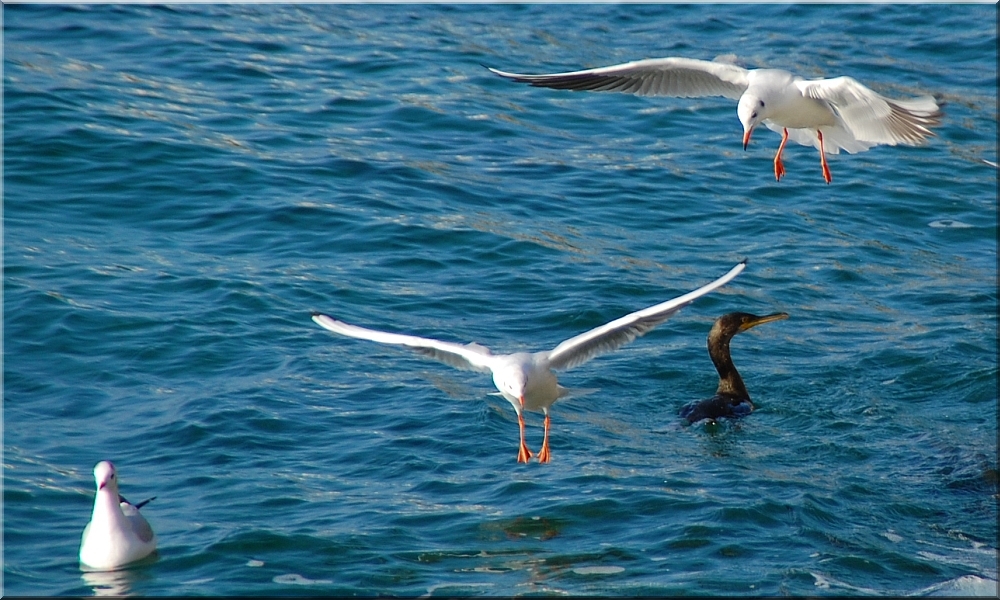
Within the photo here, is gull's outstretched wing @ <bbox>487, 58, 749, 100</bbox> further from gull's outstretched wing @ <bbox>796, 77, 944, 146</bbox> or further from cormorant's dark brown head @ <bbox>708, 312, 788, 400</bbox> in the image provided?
cormorant's dark brown head @ <bbox>708, 312, 788, 400</bbox>

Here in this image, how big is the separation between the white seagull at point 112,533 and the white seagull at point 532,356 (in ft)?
5.09

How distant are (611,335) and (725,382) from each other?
241 cm

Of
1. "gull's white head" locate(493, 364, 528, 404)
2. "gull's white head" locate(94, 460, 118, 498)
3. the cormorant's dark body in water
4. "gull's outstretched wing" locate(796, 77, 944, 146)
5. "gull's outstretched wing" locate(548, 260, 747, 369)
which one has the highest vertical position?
"gull's outstretched wing" locate(796, 77, 944, 146)

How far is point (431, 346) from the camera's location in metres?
7.63

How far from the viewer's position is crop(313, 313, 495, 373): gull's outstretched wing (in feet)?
24.8

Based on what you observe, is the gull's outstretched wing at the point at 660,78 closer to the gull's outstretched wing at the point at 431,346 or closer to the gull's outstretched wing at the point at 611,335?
the gull's outstretched wing at the point at 611,335

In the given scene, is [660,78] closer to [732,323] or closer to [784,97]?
[784,97]

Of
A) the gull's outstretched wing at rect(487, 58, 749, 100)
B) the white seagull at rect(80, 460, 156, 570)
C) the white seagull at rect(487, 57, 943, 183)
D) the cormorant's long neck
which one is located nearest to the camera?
the white seagull at rect(80, 460, 156, 570)

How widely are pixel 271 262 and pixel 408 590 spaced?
5.63 m

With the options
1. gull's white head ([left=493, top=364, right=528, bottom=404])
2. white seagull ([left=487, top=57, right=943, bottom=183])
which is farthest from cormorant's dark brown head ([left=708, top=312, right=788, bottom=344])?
gull's white head ([left=493, top=364, right=528, bottom=404])

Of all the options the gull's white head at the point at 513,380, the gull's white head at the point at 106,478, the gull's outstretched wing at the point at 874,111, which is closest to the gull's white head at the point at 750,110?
the gull's outstretched wing at the point at 874,111

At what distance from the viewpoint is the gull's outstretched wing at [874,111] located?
26.3ft

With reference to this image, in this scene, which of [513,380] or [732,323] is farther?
[732,323]

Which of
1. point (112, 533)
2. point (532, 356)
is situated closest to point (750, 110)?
point (532, 356)
